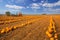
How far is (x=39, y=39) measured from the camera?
618 inches

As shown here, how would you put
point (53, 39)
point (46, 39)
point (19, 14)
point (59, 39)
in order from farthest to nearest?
point (19, 14) → point (46, 39) → point (59, 39) → point (53, 39)

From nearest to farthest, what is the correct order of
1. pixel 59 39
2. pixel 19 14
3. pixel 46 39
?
pixel 59 39
pixel 46 39
pixel 19 14

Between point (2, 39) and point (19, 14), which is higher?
point (2, 39)

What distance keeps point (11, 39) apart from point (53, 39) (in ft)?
14.5

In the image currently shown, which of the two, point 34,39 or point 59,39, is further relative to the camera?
point 34,39

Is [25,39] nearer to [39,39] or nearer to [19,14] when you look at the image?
[39,39]

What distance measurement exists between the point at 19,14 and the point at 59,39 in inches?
4706

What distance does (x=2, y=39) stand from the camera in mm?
15891

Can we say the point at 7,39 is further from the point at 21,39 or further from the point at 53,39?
the point at 53,39

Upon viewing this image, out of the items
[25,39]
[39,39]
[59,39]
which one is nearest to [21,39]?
[25,39]

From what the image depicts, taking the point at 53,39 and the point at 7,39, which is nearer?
the point at 53,39

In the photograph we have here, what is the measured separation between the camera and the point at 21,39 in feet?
51.4

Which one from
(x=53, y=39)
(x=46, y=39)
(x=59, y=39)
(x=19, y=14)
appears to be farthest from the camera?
(x=19, y=14)

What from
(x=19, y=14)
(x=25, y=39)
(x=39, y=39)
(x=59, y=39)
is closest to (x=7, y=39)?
(x=25, y=39)
